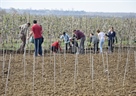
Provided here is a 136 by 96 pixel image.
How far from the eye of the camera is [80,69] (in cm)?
1277

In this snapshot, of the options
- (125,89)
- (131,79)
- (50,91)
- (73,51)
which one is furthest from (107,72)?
(73,51)

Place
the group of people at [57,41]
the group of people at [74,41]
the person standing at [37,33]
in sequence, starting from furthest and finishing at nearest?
the group of people at [74,41] < the group of people at [57,41] < the person standing at [37,33]

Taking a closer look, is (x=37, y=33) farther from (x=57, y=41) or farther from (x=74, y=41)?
(x=74, y=41)

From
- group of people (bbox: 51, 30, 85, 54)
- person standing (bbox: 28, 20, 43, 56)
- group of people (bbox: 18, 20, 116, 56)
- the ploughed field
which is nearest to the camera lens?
the ploughed field

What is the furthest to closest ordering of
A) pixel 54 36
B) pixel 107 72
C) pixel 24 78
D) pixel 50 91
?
pixel 54 36, pixel 107 72, pixel 24 78, pixel 50 91

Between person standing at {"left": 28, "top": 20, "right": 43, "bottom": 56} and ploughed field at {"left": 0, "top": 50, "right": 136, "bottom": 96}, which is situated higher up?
person standing at {"left": 28, "top": 20, "right": 43, "bottom": 56}

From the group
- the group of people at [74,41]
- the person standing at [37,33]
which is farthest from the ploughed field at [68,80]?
the group of people at [74,41]

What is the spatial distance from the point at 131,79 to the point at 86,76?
58.6 inches

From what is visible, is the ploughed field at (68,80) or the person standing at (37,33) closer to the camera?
the ploughed field at (68,80)

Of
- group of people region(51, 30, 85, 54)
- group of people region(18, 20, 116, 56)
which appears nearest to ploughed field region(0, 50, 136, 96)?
group of people region(18, 20, 116, 56)

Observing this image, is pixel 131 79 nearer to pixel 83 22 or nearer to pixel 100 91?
pixel 100 91

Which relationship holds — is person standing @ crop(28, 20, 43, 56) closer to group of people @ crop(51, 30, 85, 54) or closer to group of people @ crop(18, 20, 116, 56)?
group of people @ crop(18, 20, 116, 56)

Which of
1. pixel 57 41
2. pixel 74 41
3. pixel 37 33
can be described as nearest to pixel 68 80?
pixel 37 33

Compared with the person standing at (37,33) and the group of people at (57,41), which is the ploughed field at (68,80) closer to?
the person standing at (37,33)
